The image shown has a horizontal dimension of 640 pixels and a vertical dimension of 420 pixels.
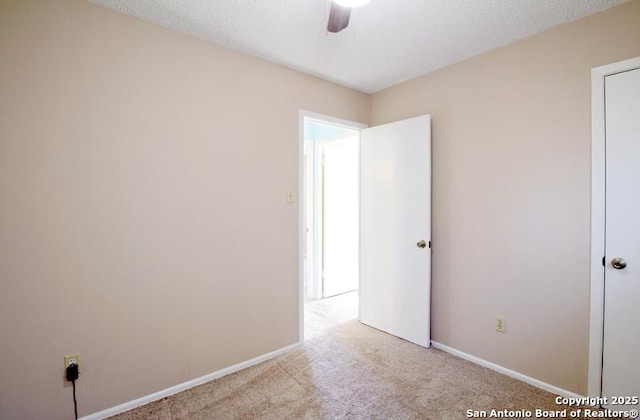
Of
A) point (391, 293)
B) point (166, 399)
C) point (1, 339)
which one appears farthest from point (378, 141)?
point (1, 339)

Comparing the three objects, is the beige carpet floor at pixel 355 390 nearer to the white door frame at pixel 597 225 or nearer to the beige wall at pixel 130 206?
the beige wall at pixel 130 206

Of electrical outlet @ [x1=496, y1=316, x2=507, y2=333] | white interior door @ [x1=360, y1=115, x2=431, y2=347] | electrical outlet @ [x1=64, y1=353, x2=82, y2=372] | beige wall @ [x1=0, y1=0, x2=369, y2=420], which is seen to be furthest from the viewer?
white interior door @ [x1=360, y1=115, x2=431, y2=347]

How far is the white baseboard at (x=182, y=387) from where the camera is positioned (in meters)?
1.78

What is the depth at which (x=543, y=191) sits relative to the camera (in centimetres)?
203

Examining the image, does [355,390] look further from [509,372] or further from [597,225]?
[597,225]

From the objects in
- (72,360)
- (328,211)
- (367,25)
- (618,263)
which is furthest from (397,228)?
(72,360)

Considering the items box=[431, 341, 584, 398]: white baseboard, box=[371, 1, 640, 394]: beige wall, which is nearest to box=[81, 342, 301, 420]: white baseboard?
box=[431, 341, 584, 398]: white baseboard

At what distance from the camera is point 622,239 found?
1729 millimetres

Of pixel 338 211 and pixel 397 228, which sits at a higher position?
pixel 338 211

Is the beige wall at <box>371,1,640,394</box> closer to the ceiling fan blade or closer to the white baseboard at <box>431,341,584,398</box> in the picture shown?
the white baseboard at <box>431,341,584,398</box>

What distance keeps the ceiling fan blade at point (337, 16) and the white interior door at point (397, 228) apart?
138cm

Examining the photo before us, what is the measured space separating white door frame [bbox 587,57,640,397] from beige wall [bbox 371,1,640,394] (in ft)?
0.12

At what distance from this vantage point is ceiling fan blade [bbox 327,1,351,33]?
1.33 m

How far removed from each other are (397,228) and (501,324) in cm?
110
